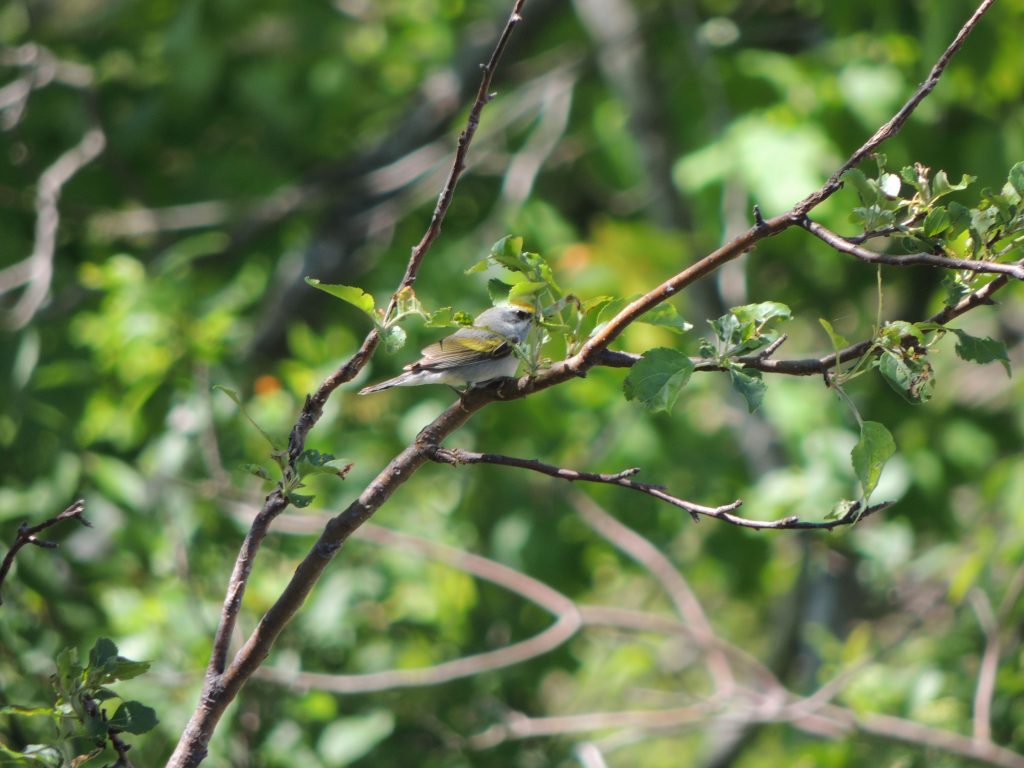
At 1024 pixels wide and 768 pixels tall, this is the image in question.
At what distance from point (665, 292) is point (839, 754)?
2945mm

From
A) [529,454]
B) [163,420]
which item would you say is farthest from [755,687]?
[163,420]

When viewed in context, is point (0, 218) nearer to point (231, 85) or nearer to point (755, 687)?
point (231, 85)

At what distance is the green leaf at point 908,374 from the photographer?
3.84ft

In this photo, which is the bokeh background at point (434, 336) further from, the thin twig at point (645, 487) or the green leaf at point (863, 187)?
the green leaf at point (863, 187)

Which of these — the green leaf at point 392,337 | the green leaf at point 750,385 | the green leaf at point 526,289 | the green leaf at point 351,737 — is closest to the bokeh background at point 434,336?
the green leaf at point 351,737

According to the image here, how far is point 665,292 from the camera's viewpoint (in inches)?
47.0

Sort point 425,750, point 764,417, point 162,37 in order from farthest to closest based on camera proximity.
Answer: point 162,37
point 764,417
point 425,750

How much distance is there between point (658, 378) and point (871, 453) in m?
0.25

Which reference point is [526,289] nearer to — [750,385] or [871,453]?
[750,385]

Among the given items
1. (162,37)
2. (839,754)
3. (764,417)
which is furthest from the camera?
(162,37)

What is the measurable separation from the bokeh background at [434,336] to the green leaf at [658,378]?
211 centimetres

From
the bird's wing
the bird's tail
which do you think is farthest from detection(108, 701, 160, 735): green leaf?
the bird's wing

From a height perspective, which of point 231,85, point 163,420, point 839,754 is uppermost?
point 231,85

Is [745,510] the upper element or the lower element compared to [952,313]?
lower
